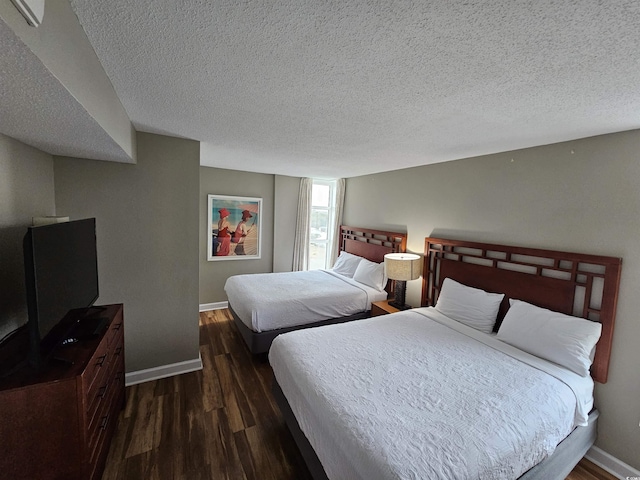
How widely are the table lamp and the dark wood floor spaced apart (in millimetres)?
1767

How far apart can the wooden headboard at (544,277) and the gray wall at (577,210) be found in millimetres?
66

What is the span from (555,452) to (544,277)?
123 centimetres

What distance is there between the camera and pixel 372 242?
427 centimetres

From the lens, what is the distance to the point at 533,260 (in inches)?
91.0

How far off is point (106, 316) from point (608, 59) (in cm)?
302

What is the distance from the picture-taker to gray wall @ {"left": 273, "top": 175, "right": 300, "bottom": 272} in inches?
190

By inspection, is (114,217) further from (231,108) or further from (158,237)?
(231,108)

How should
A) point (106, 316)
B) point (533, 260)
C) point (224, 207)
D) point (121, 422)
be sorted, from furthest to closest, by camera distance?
point (224, 207) → point (533, 260) → point (121, 422) → point (106, 316)

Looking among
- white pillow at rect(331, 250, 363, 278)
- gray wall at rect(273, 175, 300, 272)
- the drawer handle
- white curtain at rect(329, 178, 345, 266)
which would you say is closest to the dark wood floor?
the drawer handle

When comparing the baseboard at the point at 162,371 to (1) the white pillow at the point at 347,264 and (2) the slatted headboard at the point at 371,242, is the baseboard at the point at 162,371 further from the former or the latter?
(2) the slatted headboard at the point at 371,242

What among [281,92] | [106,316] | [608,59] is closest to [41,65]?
[281,92]

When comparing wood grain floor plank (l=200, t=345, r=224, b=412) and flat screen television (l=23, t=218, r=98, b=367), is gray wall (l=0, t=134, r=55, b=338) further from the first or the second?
wood grain floor plank (l=200, t=345, r=224, b=412)

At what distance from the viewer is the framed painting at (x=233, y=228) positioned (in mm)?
4324

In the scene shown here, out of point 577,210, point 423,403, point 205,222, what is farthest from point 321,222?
point 423,403
